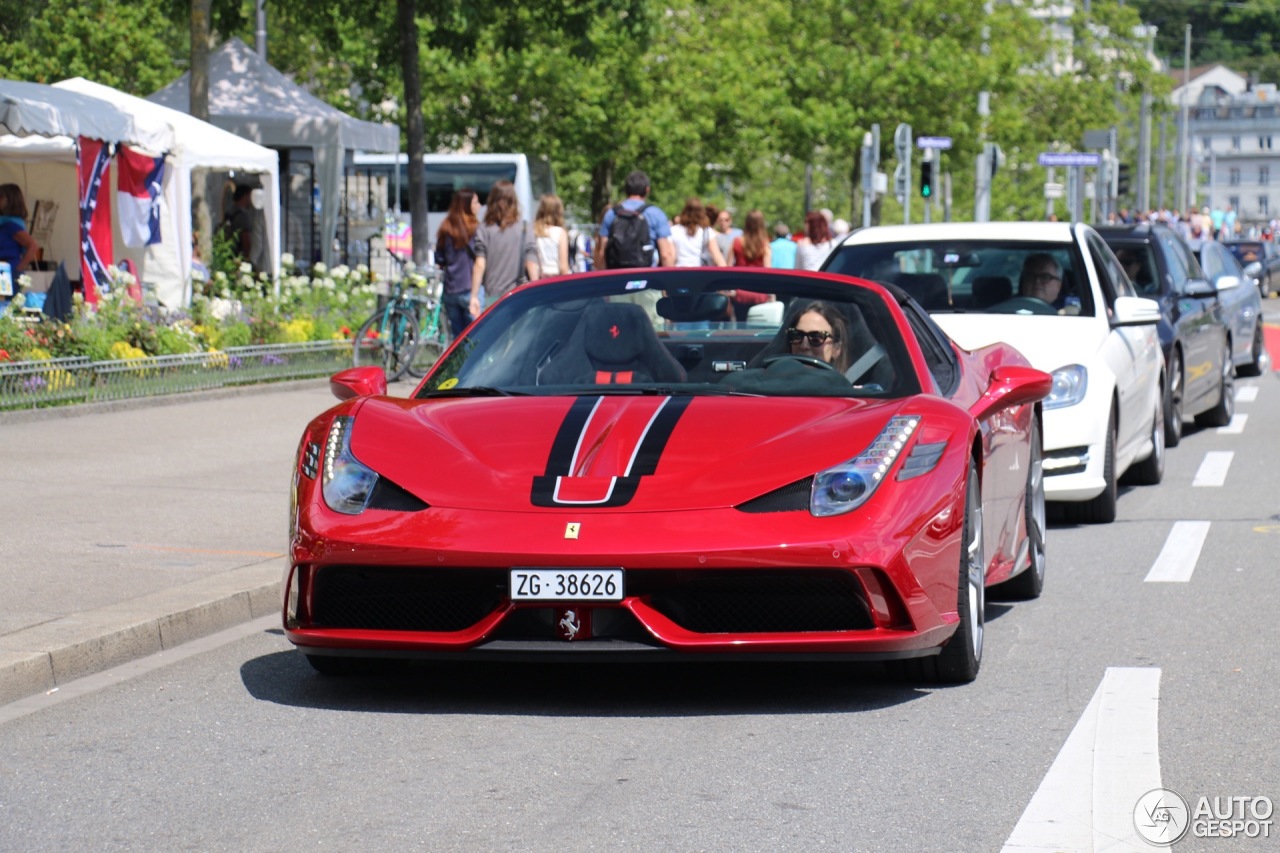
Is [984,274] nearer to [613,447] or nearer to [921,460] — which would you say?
[921,460]

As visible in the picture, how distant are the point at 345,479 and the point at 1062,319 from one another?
5.66m

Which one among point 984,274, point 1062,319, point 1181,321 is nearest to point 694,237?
point 1181,321

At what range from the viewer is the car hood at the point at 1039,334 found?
1042 cm

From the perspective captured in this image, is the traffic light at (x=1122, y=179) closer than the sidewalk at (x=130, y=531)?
No

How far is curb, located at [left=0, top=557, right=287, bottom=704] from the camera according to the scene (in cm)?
645

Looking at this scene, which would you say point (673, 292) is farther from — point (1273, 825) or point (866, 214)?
point (866, 214)

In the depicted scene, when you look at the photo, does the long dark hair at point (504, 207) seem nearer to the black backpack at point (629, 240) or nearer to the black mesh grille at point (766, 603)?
the black backpack at point (629, 240)

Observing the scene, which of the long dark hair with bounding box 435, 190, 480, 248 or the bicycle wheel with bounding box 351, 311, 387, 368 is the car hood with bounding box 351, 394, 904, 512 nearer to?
the long dark hair with bounding box 435, 190, 480, 248

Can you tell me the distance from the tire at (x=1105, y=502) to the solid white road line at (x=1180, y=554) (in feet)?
1.10

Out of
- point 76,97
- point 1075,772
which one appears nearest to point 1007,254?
point 1075,772

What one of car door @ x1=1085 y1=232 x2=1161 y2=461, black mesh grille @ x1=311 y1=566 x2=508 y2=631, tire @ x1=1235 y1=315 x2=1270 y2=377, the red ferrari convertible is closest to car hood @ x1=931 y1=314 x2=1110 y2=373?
car door @ x1=1085 y1=232 x2=1161 y2=461

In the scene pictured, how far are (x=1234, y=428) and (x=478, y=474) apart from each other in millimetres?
11514

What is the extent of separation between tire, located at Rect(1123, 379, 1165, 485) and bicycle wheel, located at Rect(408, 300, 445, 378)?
343 inches

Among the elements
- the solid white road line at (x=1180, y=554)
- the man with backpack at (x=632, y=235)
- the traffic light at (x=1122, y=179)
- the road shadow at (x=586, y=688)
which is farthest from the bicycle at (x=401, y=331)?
the traffic light at (x=1122, y=179)
